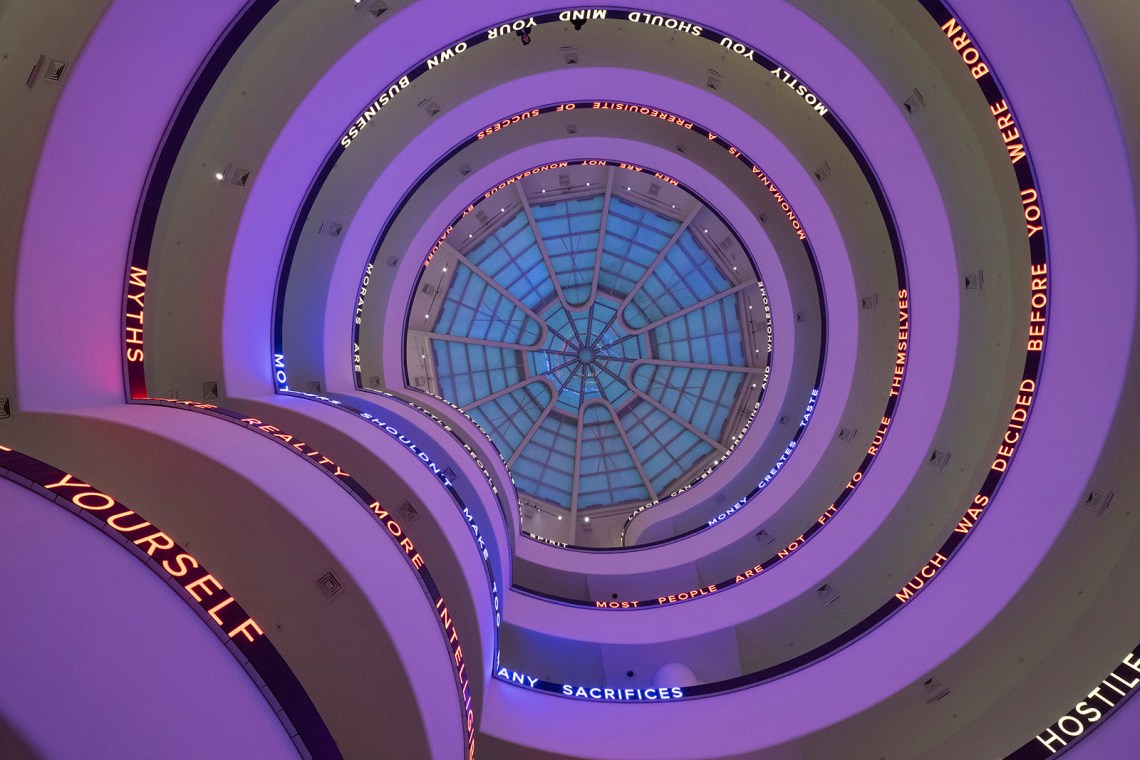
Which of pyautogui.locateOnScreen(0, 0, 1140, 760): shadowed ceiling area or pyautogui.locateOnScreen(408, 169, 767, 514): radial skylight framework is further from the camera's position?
pyautogui.locateOnScreen(408, 169, 767, 514): radial skylight framework

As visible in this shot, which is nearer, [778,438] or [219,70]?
[219,70]

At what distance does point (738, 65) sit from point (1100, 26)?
10330 mm

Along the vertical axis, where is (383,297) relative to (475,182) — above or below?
below

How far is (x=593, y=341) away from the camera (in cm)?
2898

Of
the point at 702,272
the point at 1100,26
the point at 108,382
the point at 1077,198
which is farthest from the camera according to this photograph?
the point at 702,272

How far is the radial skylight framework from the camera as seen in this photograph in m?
25.9

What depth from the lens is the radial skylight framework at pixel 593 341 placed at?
25.9 metres

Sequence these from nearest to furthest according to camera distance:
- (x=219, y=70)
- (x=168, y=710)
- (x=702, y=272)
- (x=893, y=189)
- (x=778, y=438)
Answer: (x=168, y=710)
(x=219, y=70)
(x=893, y=189)
(x=778, y=438)
(x=702, y=272)

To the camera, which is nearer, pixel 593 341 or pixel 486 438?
pixel 486 438

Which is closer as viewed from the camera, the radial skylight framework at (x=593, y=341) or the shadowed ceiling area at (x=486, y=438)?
the shadowed ceiling area at (x=486, y=438)

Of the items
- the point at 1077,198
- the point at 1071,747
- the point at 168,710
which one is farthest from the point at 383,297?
the point at 1071,747

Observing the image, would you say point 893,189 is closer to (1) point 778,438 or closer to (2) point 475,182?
(1) point 778,438

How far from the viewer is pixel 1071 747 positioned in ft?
37.1

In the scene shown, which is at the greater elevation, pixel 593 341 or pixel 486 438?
pixel 593 341
